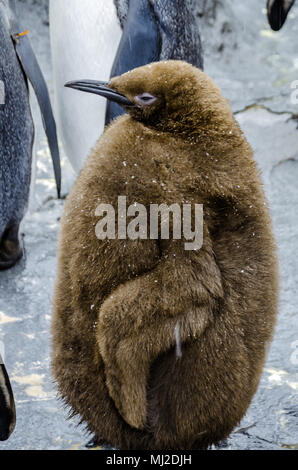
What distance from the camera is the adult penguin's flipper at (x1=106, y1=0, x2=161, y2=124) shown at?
1.95m

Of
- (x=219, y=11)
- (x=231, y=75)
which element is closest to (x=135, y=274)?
(x=231, y=75)

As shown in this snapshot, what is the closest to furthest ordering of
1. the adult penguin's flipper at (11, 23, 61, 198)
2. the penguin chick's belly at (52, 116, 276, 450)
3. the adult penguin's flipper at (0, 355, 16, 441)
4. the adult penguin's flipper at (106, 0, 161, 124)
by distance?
1. the penguin chick's belly at (52, 116, 276, 450)
2. the adult penguin's flipper at (0, 355, 16, 441)
3. the adult penguin's flipper at (106, 0, 161, 124)
4. the adult penguin's flipper at (11, 23, 61, 198)

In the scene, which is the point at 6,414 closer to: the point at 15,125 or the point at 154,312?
the point at 154,312

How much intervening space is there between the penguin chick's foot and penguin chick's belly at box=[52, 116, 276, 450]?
2.98 feet

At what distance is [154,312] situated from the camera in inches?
40.4

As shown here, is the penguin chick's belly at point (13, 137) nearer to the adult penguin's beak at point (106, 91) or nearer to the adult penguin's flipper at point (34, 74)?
the adult penguin's flipper at point (34, 74)

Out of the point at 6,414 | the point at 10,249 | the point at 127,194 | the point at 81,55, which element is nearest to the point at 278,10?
the point at 81,55

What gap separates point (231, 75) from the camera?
3230mm

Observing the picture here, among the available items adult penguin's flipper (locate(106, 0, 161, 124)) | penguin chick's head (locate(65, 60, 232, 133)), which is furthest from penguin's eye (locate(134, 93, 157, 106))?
adult penguin's flipper (locate(106, 0, 161, 124))

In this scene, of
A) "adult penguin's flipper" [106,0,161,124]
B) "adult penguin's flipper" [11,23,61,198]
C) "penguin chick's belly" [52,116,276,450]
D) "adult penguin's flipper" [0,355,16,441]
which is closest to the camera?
"penguin chick's belly" [52,116,276,450]

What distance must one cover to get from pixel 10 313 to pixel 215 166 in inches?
34.9

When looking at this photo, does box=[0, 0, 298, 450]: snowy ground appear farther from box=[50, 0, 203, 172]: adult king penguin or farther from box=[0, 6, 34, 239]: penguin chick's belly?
box=[50, 0, 203, 172]: adult king penguin

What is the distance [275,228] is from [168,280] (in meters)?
1.07

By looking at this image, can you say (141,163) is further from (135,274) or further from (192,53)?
(192,53)
